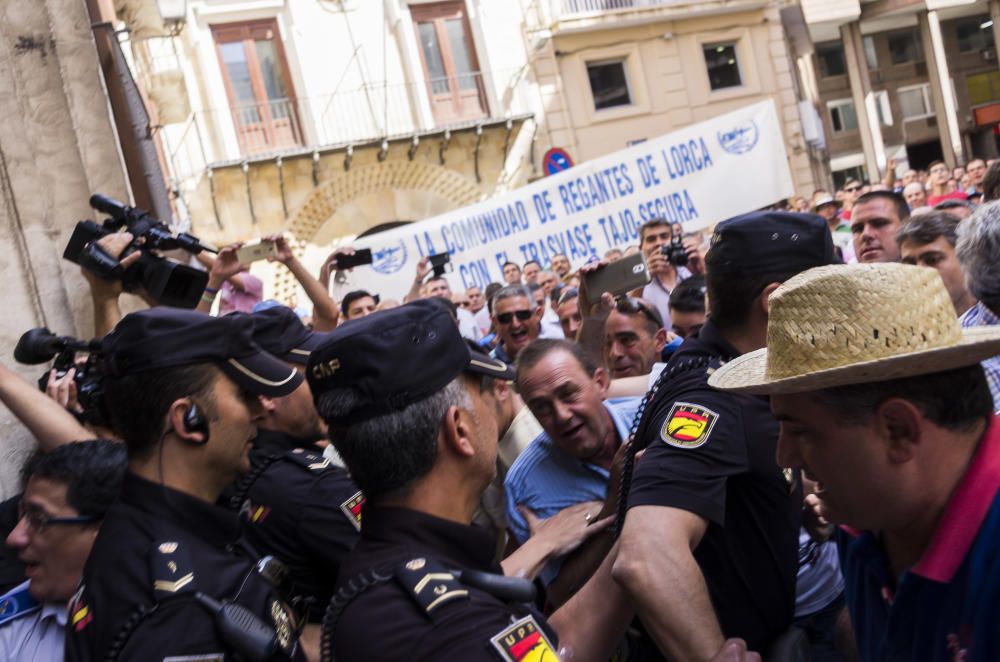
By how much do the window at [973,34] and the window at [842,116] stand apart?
15.5 ft

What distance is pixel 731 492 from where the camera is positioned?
2471 mm

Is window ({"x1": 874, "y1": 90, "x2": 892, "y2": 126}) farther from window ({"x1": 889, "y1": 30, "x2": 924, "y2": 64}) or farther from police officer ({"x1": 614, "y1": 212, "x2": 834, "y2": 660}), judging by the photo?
police officer ({"x1": 614, "y1": 212, "x2": 834, "y2": 660})

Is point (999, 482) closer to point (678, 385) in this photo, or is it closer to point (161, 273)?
point (678, 385)

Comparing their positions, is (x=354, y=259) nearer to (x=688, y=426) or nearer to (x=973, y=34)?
(x=688, y=426)

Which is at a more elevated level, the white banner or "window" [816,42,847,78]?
"window" [816,42,847,78]

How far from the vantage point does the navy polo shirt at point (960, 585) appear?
1.61m

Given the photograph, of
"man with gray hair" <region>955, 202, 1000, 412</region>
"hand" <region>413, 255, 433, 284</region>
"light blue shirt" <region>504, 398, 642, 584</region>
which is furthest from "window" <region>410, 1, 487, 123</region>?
"man with gray hair" <region>955, 202, 1000, 412</region>

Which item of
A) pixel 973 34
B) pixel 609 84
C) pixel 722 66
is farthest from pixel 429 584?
pixel 973 34

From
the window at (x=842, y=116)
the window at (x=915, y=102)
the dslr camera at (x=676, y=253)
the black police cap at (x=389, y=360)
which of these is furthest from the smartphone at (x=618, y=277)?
the window at (x=915, y=102)

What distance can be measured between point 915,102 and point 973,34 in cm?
331

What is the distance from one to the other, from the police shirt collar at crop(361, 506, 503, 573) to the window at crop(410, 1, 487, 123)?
1804 cm

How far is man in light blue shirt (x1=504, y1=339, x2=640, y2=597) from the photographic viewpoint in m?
3.24

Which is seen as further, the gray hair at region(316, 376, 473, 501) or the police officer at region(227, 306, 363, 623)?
the police officer at region(227, 306, 363, 623)

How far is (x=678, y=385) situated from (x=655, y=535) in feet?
1.53
